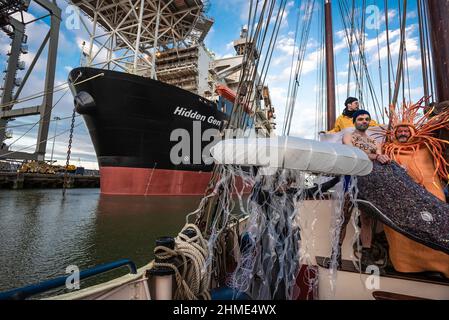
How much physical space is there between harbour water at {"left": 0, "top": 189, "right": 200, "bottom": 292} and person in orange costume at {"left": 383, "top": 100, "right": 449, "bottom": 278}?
4.67 metres

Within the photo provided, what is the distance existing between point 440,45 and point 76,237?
8583 mm

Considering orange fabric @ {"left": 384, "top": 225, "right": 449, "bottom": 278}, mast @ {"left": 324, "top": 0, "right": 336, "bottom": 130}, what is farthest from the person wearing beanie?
mast @ {"left": 324, "top": 0, "right": 336, "bottom": 130}

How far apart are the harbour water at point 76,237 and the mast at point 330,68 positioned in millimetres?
6321

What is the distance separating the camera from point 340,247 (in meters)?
2.47

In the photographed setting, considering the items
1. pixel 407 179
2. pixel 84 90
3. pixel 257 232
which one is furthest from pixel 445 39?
pixel 84 90

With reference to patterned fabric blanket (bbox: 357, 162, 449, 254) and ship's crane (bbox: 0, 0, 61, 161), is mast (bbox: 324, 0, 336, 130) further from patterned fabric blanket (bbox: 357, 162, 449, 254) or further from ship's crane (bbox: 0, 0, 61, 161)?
ship's crane (bbox: 0, 0, 61, 161)

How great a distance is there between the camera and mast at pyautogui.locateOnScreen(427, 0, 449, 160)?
273 cm

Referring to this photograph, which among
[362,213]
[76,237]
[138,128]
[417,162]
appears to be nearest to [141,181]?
[138,128]

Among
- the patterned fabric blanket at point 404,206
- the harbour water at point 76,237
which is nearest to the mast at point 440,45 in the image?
the patterned fabric blanket at point 404,206

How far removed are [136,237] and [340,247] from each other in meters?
6.02

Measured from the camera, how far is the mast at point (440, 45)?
2.73m

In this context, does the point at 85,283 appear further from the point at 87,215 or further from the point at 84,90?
the point at 84,90

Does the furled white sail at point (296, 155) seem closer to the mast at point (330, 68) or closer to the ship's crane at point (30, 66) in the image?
the mast at point (330, 68)

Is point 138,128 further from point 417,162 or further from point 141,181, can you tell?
point 417,162
